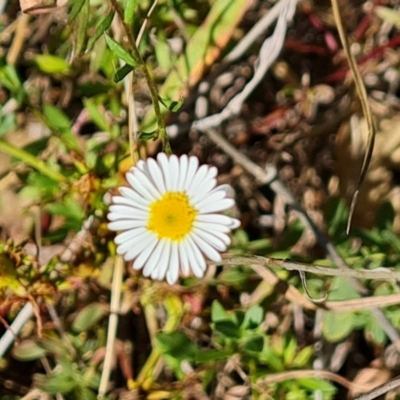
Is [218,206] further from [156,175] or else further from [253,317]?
[253,317]

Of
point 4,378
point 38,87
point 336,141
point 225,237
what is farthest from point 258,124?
point 4,378

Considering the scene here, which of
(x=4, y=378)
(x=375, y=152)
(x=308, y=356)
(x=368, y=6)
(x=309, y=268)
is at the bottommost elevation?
(x=4, y=378)

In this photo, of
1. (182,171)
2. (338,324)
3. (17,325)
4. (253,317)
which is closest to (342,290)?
(338,324)

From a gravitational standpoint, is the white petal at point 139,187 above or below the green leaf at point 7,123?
below

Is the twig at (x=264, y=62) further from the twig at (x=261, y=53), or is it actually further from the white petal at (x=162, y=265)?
the white petal at (x=162, y=265)

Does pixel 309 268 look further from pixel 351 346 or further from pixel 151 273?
pixel 351 346

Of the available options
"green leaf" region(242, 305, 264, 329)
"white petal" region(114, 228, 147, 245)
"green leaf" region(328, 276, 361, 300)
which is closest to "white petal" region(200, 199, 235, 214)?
"white petal" region(114, 228, 147, 245)

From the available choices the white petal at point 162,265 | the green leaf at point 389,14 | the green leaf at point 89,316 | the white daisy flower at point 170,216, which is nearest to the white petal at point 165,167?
the white daisy flower at point 170,216

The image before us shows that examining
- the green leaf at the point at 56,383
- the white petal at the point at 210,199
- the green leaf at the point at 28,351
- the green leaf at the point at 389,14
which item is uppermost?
the green leaf at the point at 389,14
